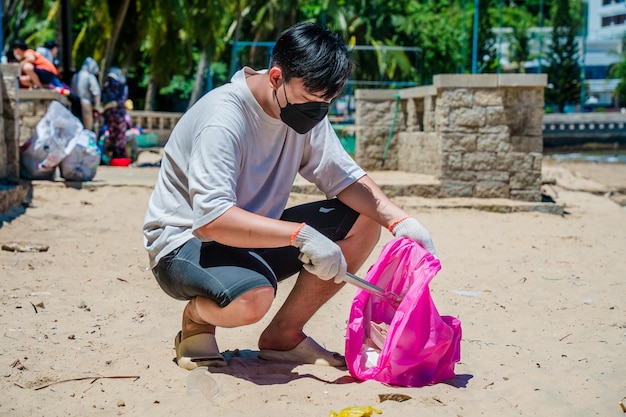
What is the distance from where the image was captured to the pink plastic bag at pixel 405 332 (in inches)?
113

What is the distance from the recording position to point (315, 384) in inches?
115

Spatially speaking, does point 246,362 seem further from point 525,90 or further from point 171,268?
point 525,90

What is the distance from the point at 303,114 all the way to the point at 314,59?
23 centimetres

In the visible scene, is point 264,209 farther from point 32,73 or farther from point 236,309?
point 32,73

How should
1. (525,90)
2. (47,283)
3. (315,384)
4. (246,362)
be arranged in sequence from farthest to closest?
(525,90) < (47,283) < (246,362) < (315,384)

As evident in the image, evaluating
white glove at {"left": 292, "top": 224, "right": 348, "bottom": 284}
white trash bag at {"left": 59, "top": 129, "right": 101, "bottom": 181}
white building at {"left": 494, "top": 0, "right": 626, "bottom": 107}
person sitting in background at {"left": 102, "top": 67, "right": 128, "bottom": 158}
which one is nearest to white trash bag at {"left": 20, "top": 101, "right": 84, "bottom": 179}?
white trash bag at {"left": 59, "top": 129, "right": 101, "bottom": 181}

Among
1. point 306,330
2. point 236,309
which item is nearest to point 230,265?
point 236,309

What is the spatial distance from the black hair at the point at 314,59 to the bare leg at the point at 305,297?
0.64 meters

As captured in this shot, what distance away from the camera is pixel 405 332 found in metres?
2.88

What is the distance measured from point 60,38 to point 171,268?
543 inches

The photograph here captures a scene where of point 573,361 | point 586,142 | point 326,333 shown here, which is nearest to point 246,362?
point 326,333

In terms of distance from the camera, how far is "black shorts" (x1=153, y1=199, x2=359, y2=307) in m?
2.80

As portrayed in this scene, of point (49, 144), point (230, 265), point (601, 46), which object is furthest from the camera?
point (601, 46)

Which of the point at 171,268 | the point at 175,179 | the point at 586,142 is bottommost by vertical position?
the point at 586,142
